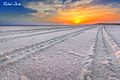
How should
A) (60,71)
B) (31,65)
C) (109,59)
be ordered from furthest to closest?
1. (109,59)
2. (31,65)
3. (60,71)

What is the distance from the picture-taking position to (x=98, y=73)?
8.79 ft

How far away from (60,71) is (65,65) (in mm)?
335

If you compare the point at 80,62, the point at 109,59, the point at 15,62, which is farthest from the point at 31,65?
the point at 109,59

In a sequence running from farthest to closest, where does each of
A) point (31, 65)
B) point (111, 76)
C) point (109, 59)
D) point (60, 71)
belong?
point (109, 59)
point (31, 65)
point (60, 71)
point (111, 76)

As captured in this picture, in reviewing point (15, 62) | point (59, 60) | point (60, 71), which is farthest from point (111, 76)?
point (15, 62)

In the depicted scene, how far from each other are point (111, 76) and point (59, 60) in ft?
3.62

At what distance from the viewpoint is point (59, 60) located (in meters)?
3.48

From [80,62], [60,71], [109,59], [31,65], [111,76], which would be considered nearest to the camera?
[111,76]

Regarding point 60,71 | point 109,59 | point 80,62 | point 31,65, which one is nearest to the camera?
point 60,71

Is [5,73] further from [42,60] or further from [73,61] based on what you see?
[73,61]

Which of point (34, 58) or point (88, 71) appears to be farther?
point (34, 58)

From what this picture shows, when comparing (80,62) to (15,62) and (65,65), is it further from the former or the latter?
(15,62)

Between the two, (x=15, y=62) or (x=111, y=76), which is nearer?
(x=111, y=76)

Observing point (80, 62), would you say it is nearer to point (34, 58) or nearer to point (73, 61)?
point (73, 61)
